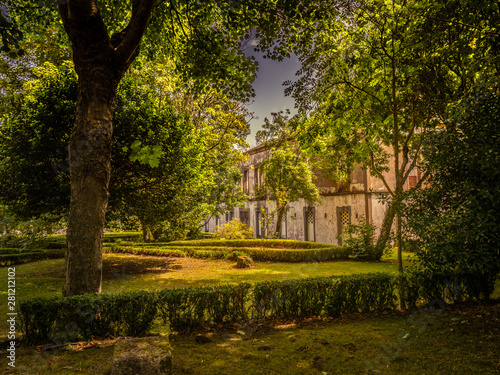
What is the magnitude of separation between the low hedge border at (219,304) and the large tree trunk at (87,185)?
0.42 meters

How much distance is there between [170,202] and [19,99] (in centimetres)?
820

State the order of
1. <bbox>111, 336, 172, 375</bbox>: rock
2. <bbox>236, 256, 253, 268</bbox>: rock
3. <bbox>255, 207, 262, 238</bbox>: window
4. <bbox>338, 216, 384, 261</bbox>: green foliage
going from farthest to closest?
<bbox>255, 207, 262, 238</bbox>: window, <bbox>338, 216, 384, 261</bbox>: green foliage, <bbox>236, 256, 253, 268</bbox>: rock, <bbox>111, 336, 172, 375</bbox>: rock

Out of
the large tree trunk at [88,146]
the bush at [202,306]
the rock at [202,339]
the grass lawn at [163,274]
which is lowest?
the grass lawn at [163,274]

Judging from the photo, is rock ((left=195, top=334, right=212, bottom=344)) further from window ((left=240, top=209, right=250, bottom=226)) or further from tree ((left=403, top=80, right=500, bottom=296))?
window ((left=240, top=209, right=250, bottom=226))

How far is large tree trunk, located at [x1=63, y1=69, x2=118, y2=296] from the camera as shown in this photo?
4980mm

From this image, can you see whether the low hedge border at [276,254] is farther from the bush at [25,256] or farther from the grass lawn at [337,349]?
the grass lawn at [337,349]

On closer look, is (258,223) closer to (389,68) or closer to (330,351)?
(389,68)

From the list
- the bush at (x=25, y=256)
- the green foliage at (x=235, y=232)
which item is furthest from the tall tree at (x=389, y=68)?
the bush at (x=25, y=256)

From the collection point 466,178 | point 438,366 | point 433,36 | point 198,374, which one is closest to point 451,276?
point 466,178

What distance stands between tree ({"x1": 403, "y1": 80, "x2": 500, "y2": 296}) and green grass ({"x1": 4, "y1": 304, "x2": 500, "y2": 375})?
1.08 metres

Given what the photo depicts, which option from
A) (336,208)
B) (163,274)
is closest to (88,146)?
(163,274)

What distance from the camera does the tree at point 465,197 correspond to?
4.64 m

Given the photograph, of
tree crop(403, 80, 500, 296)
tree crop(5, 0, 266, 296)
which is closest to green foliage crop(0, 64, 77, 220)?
tree crop(5, 0, 266, 296)

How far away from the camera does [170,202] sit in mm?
11734
